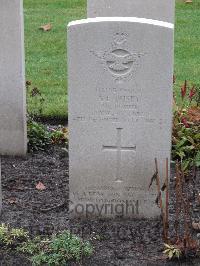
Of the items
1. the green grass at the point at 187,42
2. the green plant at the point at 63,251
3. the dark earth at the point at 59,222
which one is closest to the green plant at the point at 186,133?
the dark earth at the point at 59,222

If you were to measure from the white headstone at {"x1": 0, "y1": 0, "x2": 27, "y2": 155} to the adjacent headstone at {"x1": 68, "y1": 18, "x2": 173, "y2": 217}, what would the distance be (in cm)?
155

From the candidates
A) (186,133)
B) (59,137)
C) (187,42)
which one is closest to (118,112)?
(186,133)

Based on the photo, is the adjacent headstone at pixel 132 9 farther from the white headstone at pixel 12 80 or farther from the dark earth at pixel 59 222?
the dark earth at pixel 59 222

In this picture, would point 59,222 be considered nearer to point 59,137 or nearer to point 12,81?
point 12,81

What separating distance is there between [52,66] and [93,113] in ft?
16.5

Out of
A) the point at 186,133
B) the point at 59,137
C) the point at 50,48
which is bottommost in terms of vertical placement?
the point at 59,137

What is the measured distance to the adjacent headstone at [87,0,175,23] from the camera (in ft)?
23.6

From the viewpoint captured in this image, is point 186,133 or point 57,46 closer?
point 186,133

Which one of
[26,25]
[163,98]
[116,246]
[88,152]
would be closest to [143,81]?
[163,98]

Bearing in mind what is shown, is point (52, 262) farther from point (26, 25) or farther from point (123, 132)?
point (26, 25)

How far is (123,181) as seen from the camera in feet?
18.8

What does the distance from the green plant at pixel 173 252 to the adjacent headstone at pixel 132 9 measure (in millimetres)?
2753

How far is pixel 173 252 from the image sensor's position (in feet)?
16.8

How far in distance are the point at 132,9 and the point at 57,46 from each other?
4413 millimetres
